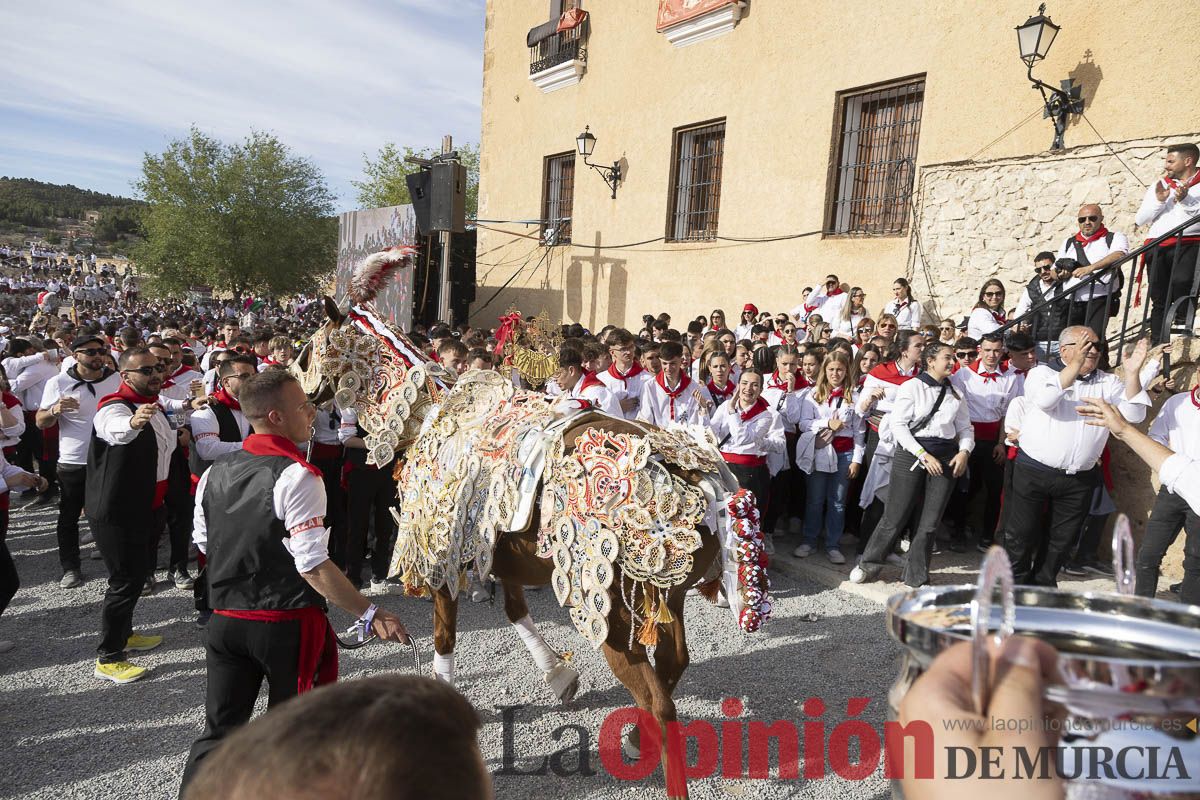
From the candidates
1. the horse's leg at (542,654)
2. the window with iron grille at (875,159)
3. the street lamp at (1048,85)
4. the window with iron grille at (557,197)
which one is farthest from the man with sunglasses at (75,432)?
the window with iron grille at (557,197)

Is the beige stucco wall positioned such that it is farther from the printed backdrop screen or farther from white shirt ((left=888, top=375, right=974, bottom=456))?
white shirt ((left=888, top=375, right=974, bottom=456))

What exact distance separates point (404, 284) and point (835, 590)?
13.7 metres

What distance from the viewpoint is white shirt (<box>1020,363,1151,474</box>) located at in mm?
5090

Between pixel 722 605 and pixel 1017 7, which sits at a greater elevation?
pixel 1017 7

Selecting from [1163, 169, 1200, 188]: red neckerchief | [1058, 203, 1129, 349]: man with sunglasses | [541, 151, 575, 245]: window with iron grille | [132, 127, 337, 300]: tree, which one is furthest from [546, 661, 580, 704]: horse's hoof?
[132, 127, 337, 300]: tree

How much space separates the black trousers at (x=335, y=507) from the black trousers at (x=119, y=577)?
1.59 m

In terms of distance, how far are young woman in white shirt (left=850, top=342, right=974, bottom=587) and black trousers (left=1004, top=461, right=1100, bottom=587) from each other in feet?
1.48

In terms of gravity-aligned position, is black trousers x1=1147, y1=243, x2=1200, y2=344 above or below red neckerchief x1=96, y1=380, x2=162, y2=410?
above

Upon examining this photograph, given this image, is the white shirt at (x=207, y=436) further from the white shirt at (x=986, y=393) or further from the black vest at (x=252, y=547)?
the white shirt at (x=986, y=393)

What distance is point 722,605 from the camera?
5207mm

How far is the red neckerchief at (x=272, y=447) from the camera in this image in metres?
2.74

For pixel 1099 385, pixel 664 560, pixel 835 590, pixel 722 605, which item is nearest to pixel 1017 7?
pixel 1099 385

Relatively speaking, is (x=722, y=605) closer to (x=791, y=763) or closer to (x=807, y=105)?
(x=791, y=763)

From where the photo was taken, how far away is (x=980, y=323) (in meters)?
8.09
